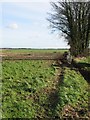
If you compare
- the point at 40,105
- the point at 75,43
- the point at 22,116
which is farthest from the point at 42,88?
the point at 75,43

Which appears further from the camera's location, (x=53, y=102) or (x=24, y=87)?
(x=24, y=87)

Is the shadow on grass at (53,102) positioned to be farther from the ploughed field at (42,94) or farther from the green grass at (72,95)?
the green grass at (72,95)

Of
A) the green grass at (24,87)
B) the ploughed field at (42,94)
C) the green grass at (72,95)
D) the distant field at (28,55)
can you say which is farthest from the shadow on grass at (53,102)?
the distant field at (28,55)

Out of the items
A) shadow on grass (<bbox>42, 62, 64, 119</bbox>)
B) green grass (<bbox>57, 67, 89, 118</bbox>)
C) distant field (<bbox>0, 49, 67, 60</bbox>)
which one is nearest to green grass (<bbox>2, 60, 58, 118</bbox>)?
shadow on grass (<bbox>42, 62, 64, 119</bbox>)

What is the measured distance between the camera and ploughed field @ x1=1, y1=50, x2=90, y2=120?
14898 millimetres

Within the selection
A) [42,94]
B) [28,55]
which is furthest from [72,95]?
[28,55]

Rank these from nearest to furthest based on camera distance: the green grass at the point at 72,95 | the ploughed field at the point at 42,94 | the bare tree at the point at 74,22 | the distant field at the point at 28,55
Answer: the ploughed field at the point at 42,94
the green grass at the point at 72,95
the distant field at the point at 28,55
the bare tree at the point at 74,22

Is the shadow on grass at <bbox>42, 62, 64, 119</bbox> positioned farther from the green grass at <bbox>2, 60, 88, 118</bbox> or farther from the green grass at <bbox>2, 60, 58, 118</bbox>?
the green grass at <bbox>2, 60, 58, 118</bbox>

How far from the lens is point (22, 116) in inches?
563

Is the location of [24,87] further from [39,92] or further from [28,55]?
[28,55]

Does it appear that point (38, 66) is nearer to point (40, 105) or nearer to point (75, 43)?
point (40, 105)

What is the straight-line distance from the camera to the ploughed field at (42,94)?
→ 14.9 m

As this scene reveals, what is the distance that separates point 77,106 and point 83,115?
2.91 feet

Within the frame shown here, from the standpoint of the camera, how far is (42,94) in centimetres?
1673
